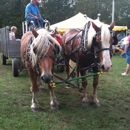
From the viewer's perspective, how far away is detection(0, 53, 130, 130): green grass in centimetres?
364

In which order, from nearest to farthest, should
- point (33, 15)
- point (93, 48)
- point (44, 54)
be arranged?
point (44, 54) < point (93, 48) < point (33, 15)

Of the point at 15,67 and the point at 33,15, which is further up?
the point at 33,15

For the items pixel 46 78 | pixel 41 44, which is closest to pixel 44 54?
pixel 41 44

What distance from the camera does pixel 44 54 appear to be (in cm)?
352

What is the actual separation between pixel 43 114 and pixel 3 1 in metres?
29.5

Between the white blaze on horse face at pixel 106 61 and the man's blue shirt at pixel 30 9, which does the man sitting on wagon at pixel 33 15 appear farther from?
the white blaze on horse face at pixel 106 61

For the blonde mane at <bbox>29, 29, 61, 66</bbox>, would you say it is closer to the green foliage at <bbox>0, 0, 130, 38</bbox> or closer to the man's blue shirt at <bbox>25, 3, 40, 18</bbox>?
the man's blue shirt at <bbox>25, 3, 40, 18</bbox>

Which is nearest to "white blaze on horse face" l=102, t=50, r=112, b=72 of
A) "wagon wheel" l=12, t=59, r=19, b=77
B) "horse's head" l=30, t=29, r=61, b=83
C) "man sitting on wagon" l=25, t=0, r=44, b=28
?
"horse's head" l=30, t=29, r=61, b=83

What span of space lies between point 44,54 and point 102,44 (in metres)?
1.02

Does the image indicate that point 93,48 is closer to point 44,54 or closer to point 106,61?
point 106,61

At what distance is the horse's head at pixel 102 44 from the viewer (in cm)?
355

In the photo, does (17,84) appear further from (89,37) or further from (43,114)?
(89,37)

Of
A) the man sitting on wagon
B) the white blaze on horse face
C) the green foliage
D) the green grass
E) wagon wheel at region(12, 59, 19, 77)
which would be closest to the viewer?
the white blaze on horse face

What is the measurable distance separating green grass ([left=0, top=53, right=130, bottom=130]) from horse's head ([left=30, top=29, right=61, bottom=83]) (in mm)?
892
